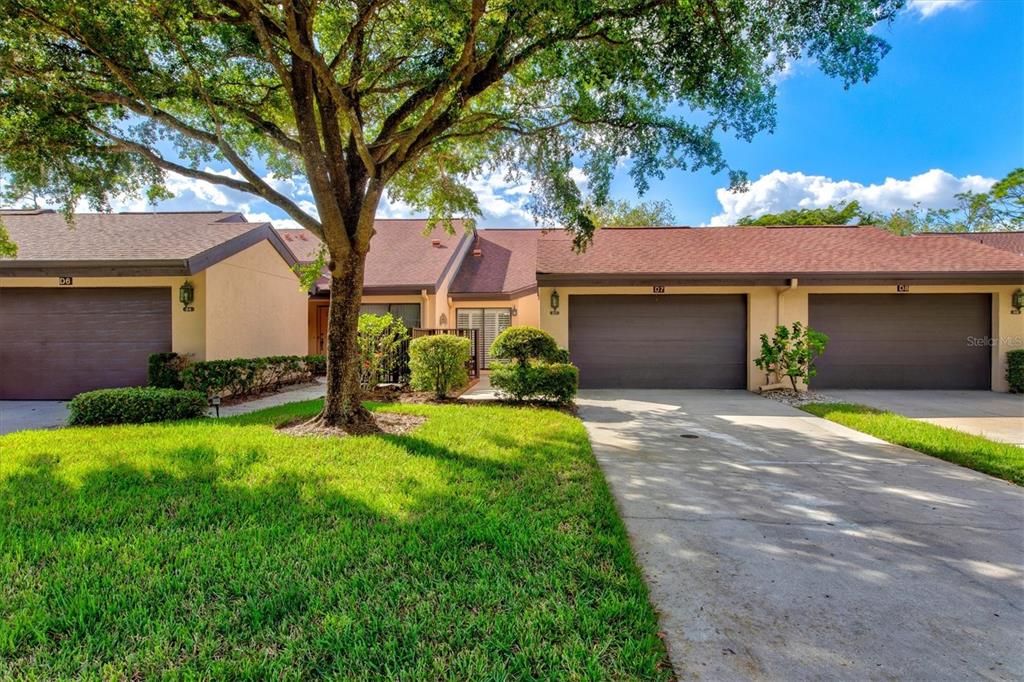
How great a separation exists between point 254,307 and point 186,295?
2.03m

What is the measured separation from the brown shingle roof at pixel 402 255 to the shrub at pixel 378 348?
333 cm

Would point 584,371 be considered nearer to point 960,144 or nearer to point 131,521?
point 131,521

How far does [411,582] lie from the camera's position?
102 inches

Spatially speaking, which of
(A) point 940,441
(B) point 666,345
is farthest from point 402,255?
(A) point 940,441

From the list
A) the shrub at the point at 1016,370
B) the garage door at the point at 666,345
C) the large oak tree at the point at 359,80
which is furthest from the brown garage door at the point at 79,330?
the shrub at the point at 1016,370

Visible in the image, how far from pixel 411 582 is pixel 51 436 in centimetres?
637

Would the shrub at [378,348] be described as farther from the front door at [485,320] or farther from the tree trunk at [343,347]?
the front door at [485,320]

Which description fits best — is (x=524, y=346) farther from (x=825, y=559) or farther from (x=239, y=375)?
(x=825, y=559)

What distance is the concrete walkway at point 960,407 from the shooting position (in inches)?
269

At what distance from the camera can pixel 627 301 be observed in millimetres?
11352

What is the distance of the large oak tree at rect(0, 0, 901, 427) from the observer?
545cm

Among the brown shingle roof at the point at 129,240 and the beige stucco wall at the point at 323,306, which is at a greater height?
the brown shingle roof at the point at 129,240

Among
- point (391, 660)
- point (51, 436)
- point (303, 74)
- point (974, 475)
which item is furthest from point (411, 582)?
point (303, 74)

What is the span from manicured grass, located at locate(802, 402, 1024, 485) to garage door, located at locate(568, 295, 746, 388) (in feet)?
10.5
